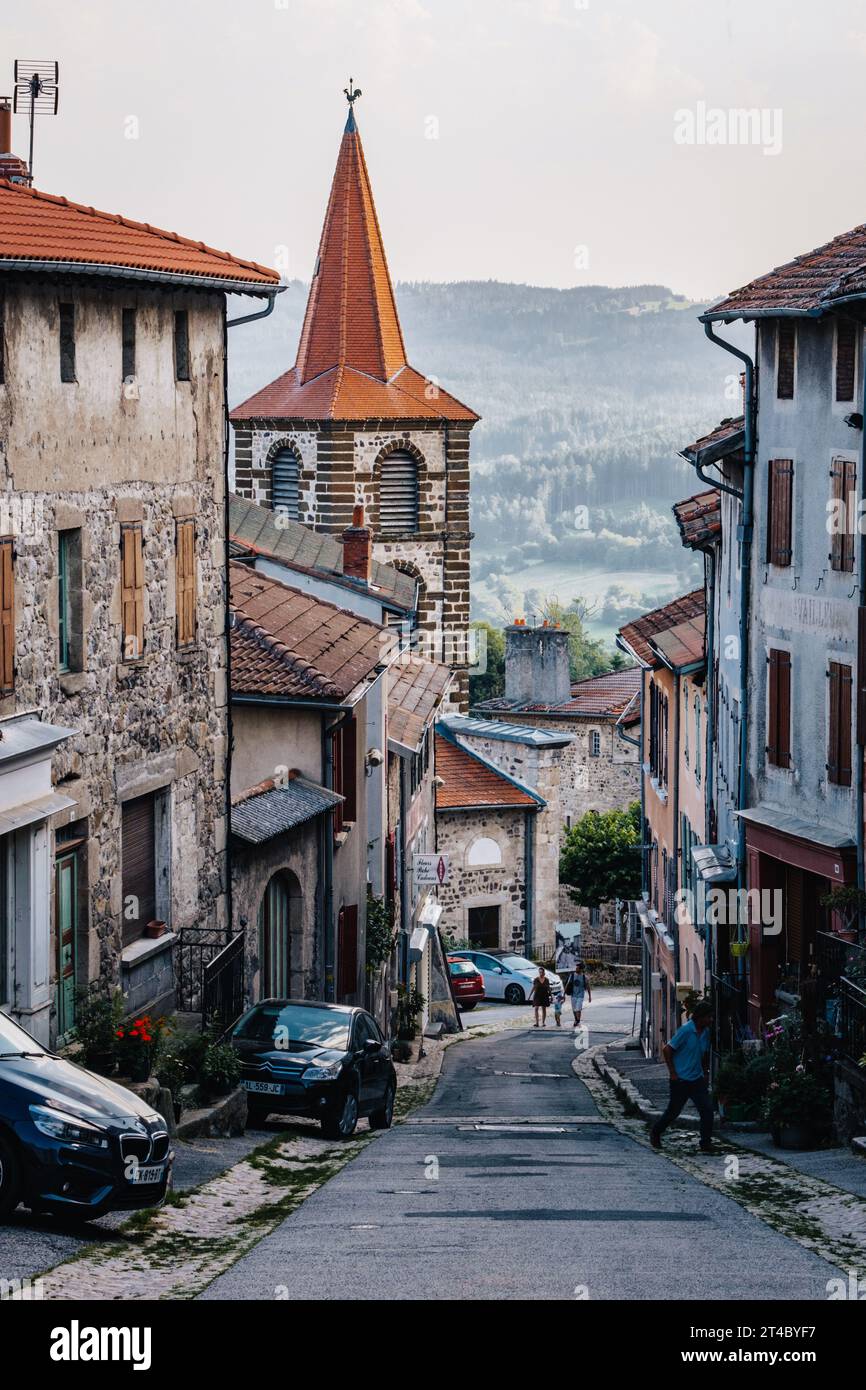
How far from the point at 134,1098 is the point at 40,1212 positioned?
3.61 feet

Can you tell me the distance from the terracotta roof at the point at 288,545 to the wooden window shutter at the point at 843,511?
1049 centimetres

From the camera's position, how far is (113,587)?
20.4 m

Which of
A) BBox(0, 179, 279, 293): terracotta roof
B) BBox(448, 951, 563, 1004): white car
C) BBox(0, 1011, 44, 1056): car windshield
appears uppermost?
BBox(0, 179, 279, 293): terracotta roof

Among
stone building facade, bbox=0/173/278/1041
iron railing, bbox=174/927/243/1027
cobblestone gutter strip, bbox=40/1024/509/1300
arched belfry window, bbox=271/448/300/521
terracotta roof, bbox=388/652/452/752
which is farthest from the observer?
arched belfry window, bbox=271/448/300/521

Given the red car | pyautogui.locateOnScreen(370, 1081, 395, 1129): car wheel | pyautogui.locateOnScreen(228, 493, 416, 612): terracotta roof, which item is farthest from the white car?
pyautogui.locateOnScreen(370, 1081, 395, 1129): car wheel

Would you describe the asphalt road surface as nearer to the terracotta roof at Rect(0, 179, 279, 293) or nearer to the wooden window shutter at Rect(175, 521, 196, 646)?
the wooden window shutter at Rect(175, 521, 196, 646)

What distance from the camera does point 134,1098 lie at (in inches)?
545

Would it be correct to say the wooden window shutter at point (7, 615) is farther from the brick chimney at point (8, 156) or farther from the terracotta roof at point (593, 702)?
the terracotta roof at point (593, 702)

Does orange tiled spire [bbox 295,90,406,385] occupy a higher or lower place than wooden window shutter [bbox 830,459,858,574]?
higher

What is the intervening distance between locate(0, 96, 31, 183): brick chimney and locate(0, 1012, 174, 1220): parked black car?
36.7ft

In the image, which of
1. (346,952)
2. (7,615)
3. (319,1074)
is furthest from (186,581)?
(346,952)

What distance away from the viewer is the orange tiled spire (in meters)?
69.9

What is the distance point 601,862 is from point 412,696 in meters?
25.5

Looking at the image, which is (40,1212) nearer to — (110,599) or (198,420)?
(110,599)
